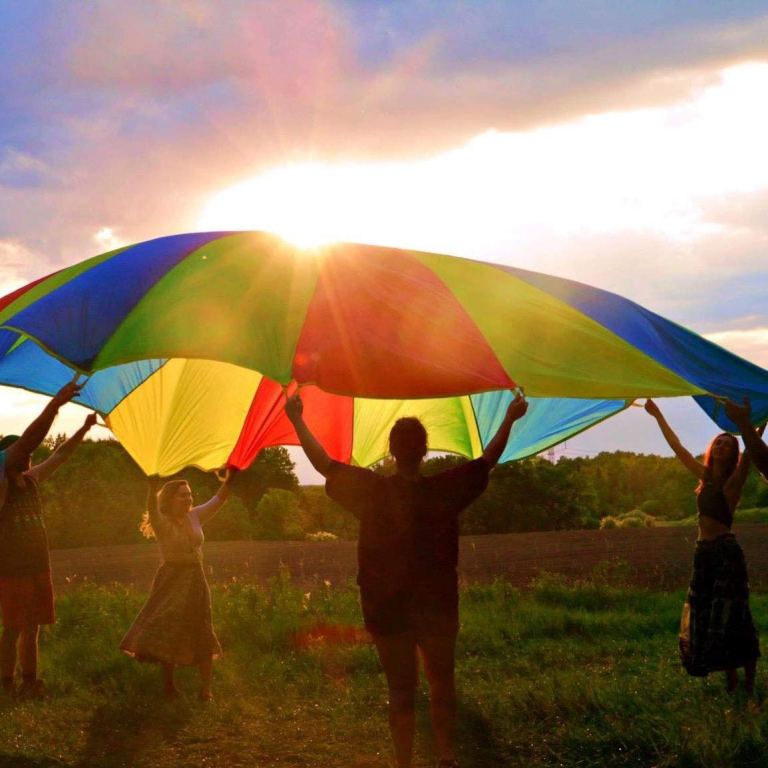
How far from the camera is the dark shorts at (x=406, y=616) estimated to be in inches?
172

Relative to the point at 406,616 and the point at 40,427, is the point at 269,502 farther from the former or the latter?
the point at 406,616

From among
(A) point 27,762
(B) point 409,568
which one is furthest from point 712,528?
(A) point 27,762

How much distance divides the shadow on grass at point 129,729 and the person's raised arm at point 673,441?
11.1 ft

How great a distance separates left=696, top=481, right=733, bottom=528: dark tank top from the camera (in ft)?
21.8

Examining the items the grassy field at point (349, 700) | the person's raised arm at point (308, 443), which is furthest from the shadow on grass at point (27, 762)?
the person's raised arm at point (308, 443)

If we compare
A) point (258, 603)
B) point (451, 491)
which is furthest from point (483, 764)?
point (258, 603)

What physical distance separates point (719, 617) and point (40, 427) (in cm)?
426

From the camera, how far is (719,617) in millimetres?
6527

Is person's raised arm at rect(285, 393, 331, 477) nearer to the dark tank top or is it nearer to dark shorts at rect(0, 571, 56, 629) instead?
dark shorts at rect(0, 571, 56, 629)

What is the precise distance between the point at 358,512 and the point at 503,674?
3.61 metres

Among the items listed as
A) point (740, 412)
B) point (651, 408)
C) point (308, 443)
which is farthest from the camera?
point (651, 408)

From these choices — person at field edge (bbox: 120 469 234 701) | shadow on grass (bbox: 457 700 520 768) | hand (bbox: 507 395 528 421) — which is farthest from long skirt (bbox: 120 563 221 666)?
hand (bbox: 507 395 528 421)

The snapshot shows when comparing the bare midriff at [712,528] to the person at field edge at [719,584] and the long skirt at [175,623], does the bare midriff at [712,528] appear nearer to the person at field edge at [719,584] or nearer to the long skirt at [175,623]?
the person at field edge at [719,584]

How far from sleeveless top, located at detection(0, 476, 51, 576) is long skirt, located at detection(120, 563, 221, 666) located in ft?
2.40
